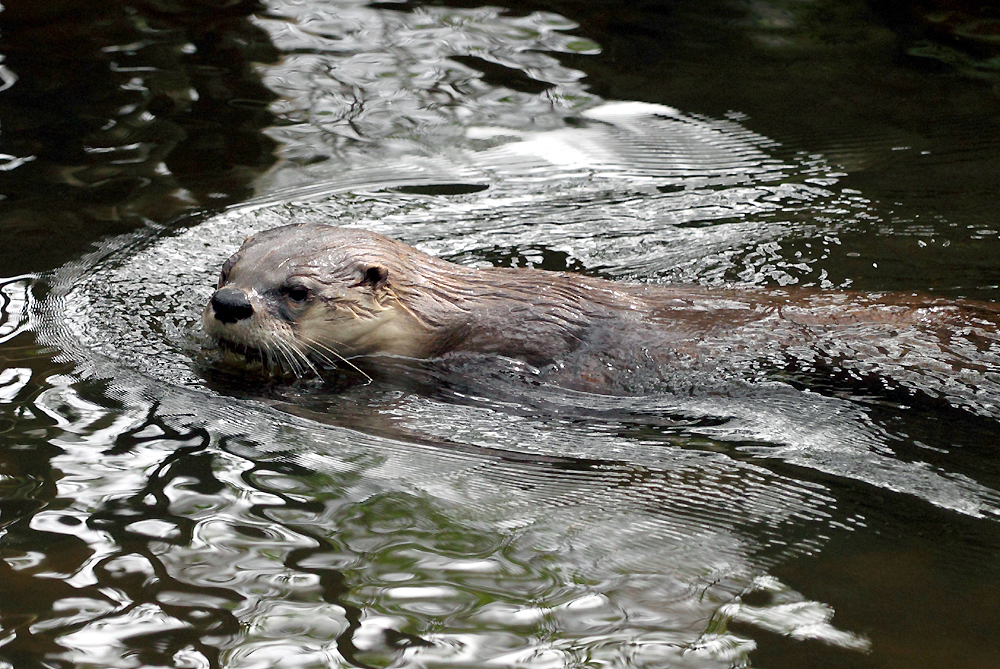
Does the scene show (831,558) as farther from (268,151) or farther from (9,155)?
(9,155)

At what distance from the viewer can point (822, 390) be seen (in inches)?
140

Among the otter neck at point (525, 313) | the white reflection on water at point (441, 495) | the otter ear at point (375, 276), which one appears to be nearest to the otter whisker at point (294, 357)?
the white reflection on water at point (441, 495)

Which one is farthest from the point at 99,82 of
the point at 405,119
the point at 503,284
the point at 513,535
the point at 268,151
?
the point at 513,535

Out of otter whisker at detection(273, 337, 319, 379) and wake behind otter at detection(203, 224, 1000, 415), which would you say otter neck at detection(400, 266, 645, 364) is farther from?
otter whisker at detection(273, 337, 319, 379)

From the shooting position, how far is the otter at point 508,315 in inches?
141

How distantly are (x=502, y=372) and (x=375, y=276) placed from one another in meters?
0.59

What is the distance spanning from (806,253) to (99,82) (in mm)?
4312

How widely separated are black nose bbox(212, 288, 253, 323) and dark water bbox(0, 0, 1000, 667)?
0.28 metres

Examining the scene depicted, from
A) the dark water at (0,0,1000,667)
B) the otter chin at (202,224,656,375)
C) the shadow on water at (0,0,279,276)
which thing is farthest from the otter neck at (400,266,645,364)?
the shadow on water at (0,0,279,276)

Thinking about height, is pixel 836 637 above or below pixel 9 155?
below

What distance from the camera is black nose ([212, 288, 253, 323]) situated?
3.69 meters

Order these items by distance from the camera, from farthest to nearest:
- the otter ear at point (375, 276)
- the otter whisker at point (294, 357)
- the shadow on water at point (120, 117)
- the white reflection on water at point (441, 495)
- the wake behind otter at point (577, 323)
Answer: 1. the shadow on water at point (120, 117)
2. the otter ear at point (375, 276)
3. the otter whisker at point (294, 357)
4. the wake behind otter at point (577, 323)
5. the white reflection on water at point (441, 495)

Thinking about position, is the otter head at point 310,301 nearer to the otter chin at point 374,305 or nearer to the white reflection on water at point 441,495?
the otter chin at point 374,305

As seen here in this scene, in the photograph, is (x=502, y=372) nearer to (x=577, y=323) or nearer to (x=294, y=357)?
(x=577, y=323)
